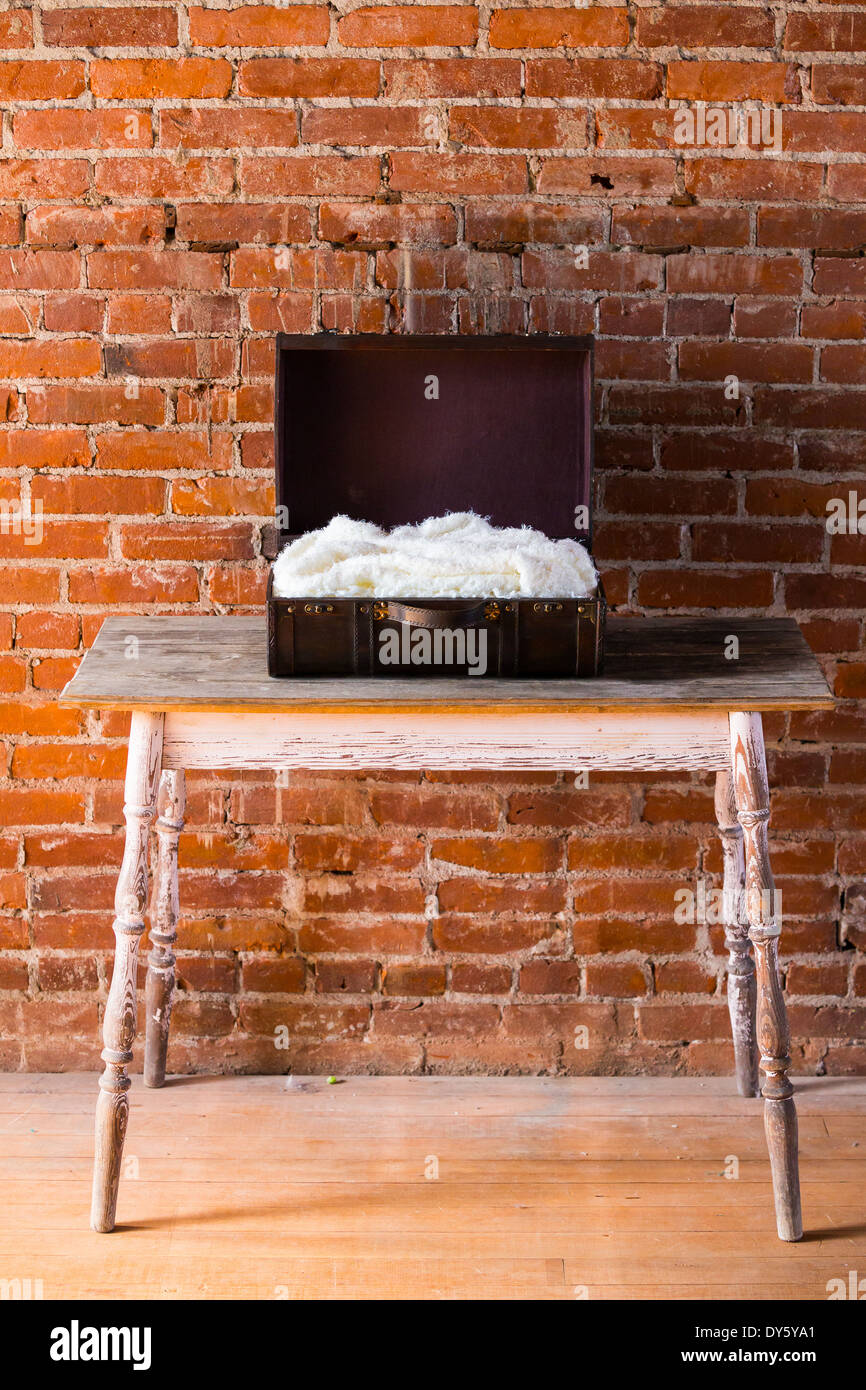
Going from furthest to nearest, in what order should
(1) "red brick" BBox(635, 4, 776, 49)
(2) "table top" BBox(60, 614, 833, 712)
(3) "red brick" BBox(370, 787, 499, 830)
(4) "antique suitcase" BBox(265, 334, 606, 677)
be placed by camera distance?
(3) "red brick" BBox(370, 787, 499, 830), (1) "red brick" BBox(635, 4, 776, 49), (4) "antique suitcase" BBox(265, 334, 606, 677), (2) "table top" BBox(60, 614, 833, 712)

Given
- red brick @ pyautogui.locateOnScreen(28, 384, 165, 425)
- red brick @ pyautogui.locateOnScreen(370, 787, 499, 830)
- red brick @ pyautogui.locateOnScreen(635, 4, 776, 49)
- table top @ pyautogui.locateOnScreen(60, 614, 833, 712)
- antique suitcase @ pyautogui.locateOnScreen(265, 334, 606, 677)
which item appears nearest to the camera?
table top @ pyautogui.locateOnScreen(60, 614, 833, 712)

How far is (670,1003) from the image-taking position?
8.15 ft

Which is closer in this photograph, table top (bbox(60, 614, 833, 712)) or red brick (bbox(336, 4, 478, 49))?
table top (bbox(60, 614, 833, 712))

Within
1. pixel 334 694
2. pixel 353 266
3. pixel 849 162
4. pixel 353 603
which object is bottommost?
pixel 334 694

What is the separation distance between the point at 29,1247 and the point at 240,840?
30.7 inches

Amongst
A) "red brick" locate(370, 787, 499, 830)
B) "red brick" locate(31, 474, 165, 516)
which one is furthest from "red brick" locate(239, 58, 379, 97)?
"red brick" locate(370, 787, 499, 830)

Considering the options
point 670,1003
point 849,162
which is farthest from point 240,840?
point 849,162

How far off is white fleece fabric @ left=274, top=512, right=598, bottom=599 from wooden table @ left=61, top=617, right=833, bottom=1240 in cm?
13

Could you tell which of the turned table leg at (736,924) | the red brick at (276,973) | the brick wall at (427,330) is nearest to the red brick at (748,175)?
the brick wall at (427,330)

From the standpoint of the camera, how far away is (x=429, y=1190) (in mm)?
2125

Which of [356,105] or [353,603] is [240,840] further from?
[356,105]

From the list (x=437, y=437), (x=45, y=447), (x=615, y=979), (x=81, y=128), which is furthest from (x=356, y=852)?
(x=81, y=128)

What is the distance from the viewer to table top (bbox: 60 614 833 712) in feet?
6.03

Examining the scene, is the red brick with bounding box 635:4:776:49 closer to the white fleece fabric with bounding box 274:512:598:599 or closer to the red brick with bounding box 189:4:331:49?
the red brick with bounding box 189:4:331:49
